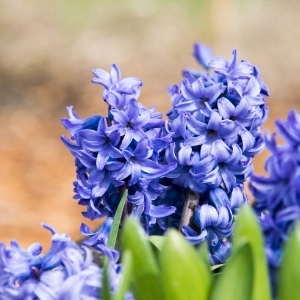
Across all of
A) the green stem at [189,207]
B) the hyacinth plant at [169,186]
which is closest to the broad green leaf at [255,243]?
the hyacinth plant at [169,186]

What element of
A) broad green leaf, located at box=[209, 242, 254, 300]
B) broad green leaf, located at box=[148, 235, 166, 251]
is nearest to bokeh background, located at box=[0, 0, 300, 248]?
broad green leaf, located at box=[148, 235, 166, 251]

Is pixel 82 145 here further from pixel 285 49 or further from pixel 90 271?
pixel 285 49

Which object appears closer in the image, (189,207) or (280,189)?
(280,189)

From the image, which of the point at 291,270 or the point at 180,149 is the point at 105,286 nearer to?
the point at 291,270

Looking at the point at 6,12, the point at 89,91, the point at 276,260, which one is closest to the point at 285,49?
the point at 89,91

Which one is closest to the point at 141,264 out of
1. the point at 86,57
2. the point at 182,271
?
the point at 182,271

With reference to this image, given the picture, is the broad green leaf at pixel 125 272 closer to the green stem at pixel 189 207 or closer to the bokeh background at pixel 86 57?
the green stem at pixel 189 207

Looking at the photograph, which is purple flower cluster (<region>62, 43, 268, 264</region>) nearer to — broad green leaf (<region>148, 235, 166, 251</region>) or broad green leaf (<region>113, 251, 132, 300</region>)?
broad green leaf (<region>148, 235, 166, 251</region>)
